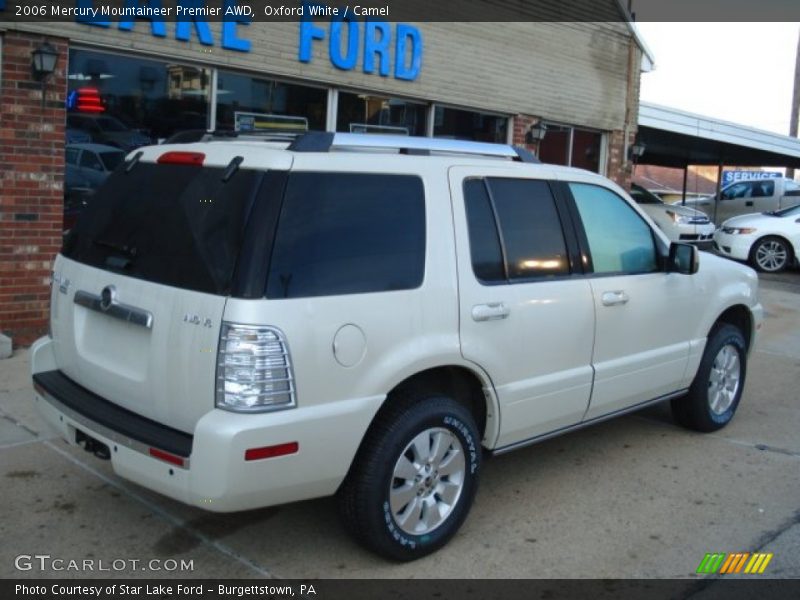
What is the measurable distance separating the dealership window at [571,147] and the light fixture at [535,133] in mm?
457

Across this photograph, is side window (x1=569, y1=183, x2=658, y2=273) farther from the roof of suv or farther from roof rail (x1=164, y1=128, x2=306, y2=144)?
roof rail (x1=164, y1=128, x2=306, y2=144)

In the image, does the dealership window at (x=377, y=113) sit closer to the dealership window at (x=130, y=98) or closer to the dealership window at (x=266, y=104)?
the dealership window at (x=266, y=104)

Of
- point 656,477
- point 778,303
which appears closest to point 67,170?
point 656,477

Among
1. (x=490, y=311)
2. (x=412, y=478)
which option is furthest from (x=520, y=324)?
(x=412, y=478)

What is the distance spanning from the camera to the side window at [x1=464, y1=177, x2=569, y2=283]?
13.9 ft

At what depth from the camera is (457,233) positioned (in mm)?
4082

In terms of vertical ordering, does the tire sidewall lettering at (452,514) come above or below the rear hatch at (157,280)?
below

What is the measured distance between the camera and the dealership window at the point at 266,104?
884 centimetres

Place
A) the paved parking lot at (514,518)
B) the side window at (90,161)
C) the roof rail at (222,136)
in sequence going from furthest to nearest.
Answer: the side window at (90,161)
the roof rail at (222,136)
the paved parking lot at (514,518)

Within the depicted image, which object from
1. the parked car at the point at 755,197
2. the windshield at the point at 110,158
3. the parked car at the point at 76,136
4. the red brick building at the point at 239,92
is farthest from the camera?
the parked car at the point at 755,197

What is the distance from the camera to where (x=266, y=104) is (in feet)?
30.2

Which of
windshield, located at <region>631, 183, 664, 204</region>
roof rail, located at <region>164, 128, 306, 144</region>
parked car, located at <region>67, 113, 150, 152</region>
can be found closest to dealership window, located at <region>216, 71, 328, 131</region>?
parked car, located at <region>67, 113, 150, 152</region>

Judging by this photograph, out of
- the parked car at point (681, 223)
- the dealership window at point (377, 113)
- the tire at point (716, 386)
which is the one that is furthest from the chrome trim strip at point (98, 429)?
the parked car at point (681, 223)

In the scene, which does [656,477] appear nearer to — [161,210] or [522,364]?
[522,364]
